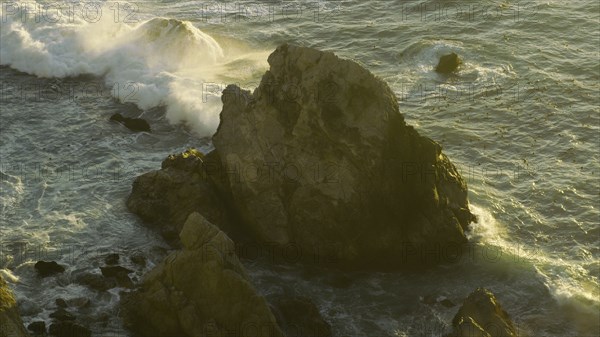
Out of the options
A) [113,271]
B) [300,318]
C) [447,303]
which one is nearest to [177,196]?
[113,271]

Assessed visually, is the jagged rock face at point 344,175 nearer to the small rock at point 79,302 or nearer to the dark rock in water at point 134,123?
the small rock at point 79,302

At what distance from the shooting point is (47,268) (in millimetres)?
27875

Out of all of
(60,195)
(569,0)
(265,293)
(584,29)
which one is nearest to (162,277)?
(265,293)

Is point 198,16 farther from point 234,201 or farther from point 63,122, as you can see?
point 234,201

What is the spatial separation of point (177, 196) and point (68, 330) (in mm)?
6923

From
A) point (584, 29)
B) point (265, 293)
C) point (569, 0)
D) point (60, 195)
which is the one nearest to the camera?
point (265, 293)

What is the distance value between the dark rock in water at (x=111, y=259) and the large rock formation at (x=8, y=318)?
5.77 metres

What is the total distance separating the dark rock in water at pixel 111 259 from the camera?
28.4 meters

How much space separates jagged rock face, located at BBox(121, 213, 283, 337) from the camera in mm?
24047

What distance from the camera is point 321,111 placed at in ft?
94.3

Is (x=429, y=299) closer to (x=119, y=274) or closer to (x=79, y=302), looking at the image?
(x=119, y=274)

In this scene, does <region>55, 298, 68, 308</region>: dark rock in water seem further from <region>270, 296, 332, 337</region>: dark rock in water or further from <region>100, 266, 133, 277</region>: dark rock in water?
<region>270, 296, 332, 337</region>: dark rock in water

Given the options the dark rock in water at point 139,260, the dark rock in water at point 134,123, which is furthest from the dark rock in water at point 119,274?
the dark rock in water at point 134,123

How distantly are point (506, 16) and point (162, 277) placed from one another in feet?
96.7
